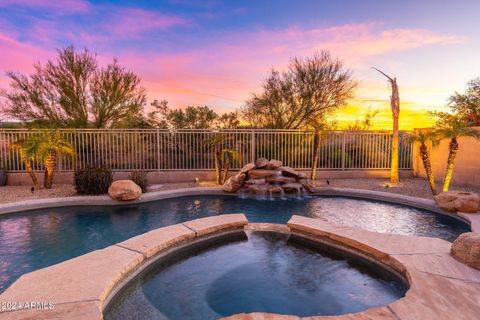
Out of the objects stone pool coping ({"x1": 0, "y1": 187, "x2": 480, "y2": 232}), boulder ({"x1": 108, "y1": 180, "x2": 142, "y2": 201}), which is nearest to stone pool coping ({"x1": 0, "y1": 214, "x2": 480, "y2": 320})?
stone pool coping ({"x1": 0, "y1": 187, "x2": 480, "y2": 232})

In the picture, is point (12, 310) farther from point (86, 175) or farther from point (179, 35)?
point (179, 35)

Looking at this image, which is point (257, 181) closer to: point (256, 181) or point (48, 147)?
point (256, 181)

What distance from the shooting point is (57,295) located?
2.12m

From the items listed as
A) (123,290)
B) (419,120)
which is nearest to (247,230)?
(123,290)

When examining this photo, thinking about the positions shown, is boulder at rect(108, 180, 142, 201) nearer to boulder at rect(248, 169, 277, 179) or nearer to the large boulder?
boulder at rect(248, 169, 277, 179)

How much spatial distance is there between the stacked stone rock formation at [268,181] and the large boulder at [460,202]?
2980 millimetres

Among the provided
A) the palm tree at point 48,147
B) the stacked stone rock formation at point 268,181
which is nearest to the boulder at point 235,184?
the stacked stone rock formation at point 268,181

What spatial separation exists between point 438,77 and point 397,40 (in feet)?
9.60

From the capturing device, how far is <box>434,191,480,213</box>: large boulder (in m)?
5.05

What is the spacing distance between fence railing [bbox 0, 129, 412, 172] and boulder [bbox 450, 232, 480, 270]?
21.1 ft

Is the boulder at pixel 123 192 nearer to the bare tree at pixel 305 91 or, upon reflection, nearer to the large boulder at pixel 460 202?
the large boulder at pixel 460 202

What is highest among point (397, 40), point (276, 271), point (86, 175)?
point (397, 40)

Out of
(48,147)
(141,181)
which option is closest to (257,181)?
(141,181)

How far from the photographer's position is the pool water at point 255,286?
2.39 meters
